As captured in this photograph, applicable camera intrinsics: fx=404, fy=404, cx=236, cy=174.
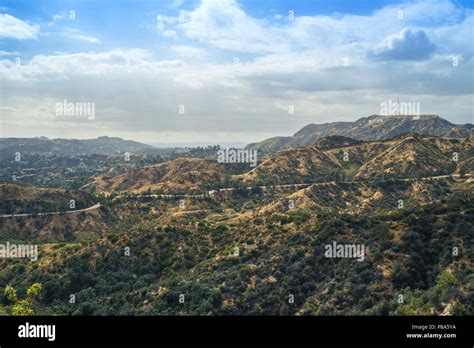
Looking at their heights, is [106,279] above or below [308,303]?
below

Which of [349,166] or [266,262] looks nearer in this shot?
[266,262]

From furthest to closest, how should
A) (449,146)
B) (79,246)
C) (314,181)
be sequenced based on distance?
(449,146), (314,181), (79,246)

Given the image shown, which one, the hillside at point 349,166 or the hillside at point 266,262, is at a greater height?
the hillside at point 349,166

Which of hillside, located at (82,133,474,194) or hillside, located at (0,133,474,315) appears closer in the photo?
hillside, located at (0,133,474,315)

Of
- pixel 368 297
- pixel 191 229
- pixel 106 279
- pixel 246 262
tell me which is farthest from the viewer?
pixel 191 229

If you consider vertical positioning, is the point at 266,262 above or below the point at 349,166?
below

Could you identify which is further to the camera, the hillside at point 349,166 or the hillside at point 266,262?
the hillside at point 349,166

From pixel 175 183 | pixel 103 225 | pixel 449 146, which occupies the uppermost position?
pixel 449 146

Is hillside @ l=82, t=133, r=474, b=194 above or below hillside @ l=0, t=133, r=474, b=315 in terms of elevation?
above
